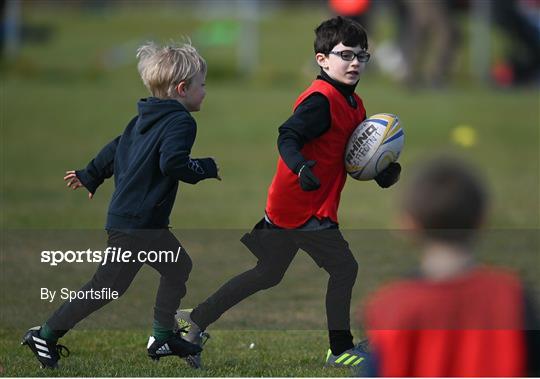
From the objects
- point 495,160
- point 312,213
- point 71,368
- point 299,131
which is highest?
point 299,131

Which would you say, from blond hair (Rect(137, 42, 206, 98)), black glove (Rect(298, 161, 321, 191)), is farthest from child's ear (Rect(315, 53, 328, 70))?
black glove (Rect(298, 161, 321, 191))

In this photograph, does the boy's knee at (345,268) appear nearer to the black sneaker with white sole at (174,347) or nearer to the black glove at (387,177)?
the black glove at (387,177)

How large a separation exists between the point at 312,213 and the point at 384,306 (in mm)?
2441

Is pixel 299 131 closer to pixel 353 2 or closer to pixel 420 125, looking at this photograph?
pixel 420 125

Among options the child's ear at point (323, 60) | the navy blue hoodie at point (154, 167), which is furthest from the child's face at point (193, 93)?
the child's ear at point (323, 60)

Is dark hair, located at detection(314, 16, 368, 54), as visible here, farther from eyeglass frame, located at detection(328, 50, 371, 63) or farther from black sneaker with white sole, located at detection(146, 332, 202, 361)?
black sneaker with white sole, located at detection(146, 332, 202, 361)

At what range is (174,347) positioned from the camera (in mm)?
5285

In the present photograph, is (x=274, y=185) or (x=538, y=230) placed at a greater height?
Answer: (x=274, y=185)

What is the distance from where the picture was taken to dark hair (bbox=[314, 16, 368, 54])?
5.52 m

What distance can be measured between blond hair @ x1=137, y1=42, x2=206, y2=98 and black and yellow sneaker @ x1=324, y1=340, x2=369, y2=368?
1.44 metres

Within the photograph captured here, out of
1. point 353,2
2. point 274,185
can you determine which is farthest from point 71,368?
point 353,2

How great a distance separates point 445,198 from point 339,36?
8.87 feet

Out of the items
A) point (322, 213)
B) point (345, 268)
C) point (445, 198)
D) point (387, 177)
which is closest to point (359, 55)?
point (387, 177)

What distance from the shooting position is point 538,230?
1019 centimetres
